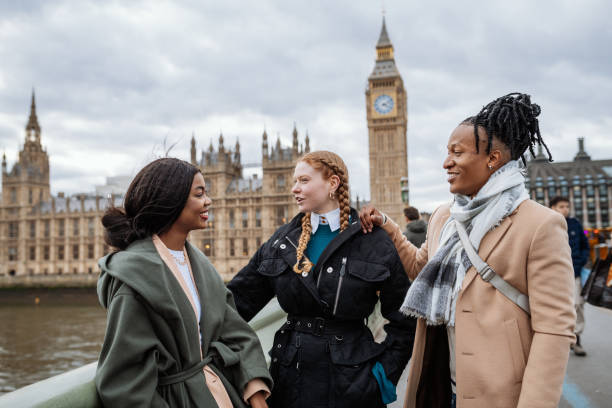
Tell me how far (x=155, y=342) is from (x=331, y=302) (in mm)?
792

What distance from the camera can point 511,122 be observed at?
1.86m

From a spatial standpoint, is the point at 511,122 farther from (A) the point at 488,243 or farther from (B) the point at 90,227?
(B) the point at 90,227

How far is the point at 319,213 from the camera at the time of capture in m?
2.29

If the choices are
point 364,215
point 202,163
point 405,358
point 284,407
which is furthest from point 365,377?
point 202,163

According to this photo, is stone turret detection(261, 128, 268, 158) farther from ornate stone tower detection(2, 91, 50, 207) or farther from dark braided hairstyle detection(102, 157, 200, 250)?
dark braided hairstyle detection(102, 157, 200, 250)

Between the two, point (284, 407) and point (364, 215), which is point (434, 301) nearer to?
point (364, 215)

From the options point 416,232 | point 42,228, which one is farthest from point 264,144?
point 416,232

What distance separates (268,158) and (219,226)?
6.96m

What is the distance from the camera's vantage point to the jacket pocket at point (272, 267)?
2.18 metres

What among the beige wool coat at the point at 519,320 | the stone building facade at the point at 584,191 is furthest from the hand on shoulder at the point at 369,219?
the stone building facade at the point at 584,191

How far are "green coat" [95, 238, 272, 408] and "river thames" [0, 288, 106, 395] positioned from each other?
13.1 meters

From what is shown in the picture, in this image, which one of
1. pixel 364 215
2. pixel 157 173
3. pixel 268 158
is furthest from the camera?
pixel 268 158

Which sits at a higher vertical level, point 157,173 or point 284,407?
point 157,173

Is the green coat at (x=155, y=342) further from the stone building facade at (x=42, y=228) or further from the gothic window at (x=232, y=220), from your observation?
the stone building facade at (x=42, y=228)
